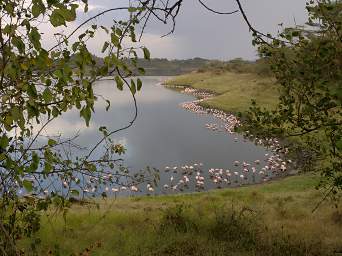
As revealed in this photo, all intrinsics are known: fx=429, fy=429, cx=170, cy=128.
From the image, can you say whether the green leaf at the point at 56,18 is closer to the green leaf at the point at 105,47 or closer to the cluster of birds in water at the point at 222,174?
the green leaf at the point at 105,47

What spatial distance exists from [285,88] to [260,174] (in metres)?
19.4

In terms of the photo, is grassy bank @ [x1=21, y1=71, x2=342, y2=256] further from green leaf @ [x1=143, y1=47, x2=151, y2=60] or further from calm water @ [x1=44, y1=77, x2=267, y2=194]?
calm water @ [x1=44, y1=77, x2=267, y2=194]

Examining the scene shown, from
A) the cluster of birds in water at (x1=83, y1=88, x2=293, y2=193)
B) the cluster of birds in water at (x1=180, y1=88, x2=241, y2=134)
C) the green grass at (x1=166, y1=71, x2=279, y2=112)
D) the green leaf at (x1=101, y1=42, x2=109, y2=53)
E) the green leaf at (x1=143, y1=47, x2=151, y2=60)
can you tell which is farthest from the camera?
the green grass at (x1=166, y1=71, x2=279, y2=112)

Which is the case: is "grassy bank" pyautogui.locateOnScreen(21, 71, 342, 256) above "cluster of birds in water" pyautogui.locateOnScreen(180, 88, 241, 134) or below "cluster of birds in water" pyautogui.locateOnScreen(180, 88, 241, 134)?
above

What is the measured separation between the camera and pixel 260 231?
10641 millimetres

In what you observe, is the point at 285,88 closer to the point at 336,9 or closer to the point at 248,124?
the point at 248,124

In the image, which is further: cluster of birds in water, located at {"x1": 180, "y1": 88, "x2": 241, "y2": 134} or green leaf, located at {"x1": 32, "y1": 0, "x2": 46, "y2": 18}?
cluster of birds in water, located at {"x1": 180, "y1": 88, "x2": 241, "y2": 134}

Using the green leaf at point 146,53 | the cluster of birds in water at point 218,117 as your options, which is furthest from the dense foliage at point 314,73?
the cluster of birds in water at point 218,117

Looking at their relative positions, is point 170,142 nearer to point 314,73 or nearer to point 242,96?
point 242,96

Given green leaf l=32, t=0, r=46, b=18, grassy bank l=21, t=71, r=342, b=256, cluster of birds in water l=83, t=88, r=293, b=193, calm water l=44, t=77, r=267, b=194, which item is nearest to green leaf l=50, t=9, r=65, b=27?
green leaf l=32, t=0, r=46, b=18

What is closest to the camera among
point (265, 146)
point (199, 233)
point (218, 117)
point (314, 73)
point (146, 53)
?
point (146, 53)

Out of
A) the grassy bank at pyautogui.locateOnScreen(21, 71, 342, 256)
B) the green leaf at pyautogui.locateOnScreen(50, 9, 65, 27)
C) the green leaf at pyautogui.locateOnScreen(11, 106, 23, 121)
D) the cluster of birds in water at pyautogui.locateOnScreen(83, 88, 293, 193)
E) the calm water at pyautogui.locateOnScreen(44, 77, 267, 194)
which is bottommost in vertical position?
the cluster of birds in water at pyautogui.locateOnScreen(83, 88, 293, 193)

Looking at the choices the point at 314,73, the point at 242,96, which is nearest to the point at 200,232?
the point at 314,73

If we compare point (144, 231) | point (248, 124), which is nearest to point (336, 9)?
point (248, 124)
